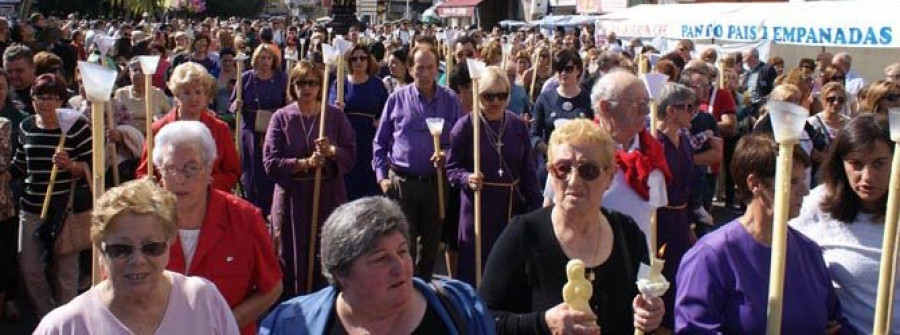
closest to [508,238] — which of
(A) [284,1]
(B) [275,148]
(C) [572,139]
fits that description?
(C) [572,139]

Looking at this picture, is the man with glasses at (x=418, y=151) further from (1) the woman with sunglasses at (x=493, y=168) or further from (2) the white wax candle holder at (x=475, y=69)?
(2) the white wax candle holder at (x=475, y=69)

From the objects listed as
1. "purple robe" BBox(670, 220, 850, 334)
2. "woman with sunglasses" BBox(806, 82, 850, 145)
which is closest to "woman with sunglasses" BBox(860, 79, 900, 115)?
"woman with sunglasses" BBox(806, 82, 850, 145)

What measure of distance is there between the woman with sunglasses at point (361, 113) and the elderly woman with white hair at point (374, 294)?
513 cm

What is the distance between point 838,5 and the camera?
54.5ft

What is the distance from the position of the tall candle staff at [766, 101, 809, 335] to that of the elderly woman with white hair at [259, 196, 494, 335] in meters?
0.76

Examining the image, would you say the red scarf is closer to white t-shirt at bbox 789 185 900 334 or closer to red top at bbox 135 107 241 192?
white t-shirt at bbox 789 185 900 334

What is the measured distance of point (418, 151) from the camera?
657cm

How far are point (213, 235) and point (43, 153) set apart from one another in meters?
2.54

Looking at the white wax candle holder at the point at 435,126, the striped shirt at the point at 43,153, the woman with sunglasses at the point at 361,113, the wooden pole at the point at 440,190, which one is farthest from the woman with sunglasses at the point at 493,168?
the striped shirt at the point at 43,153

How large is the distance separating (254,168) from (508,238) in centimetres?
501

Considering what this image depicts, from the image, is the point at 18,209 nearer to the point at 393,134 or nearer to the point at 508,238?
the point at 393,134

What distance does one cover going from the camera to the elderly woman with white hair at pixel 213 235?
11.8ft

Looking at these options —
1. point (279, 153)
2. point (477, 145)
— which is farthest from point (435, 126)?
point (279, 153)

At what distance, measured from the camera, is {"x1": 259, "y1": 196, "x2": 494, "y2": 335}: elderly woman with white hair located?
2604 millimetres
